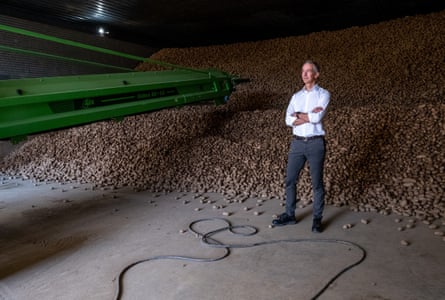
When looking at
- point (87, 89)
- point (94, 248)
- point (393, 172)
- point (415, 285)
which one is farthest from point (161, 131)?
point (415, 285)

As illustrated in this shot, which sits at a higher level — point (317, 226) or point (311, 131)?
point (311, 131)

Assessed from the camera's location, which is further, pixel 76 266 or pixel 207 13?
pixel 207 13

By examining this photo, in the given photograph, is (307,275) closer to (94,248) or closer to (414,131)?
(94,248)

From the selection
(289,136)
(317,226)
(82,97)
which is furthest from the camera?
(289,136)

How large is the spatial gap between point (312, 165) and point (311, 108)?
59 centimetres

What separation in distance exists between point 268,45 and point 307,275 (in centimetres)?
938

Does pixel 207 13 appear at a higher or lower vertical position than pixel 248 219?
higher

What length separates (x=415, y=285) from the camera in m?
2.55

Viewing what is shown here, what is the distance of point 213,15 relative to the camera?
32.4 feet

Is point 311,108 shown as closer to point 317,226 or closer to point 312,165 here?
point 312,165

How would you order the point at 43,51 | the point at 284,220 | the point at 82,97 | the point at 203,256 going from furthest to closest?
the point at 43,51
the point at 284,220
the point at 82,97
the point at 203,256

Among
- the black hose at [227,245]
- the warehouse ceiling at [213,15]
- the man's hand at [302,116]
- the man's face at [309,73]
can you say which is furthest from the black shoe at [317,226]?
the warehouse ceiling at [213,15]

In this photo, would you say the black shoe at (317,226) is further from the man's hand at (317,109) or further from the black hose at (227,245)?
the man's hand at (317,109)

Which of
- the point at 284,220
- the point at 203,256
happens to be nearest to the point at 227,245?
the point at 203,256
